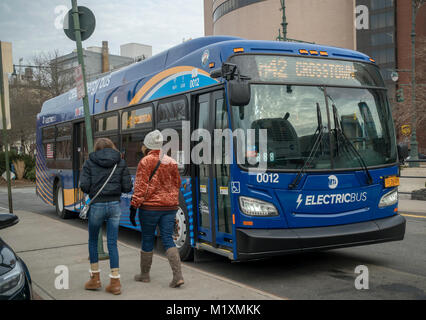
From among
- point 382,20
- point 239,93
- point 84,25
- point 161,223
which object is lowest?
point 161,223

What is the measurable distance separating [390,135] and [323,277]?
2162 mm

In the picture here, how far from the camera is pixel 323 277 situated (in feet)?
20.6

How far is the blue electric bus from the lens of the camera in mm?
5930

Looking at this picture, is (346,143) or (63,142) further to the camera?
(63,142)

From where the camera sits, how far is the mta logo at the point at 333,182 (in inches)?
243

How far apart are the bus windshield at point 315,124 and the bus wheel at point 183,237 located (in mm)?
1717

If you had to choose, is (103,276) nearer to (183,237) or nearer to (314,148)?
(183,237)

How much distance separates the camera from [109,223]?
5562 millimetres

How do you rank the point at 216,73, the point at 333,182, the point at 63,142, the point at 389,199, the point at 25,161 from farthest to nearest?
the point at 25,161
the point at 63,142
the point at 389,199
the point at 216,73
the point at 333,182

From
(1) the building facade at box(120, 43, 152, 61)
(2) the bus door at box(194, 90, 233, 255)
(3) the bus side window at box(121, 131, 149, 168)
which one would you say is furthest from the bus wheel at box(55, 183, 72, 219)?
(1) the building facade at box(120, 43, 152, 61)

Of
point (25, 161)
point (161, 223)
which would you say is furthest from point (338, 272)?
point (25, 161)

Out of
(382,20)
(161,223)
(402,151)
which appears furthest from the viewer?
(382,20)

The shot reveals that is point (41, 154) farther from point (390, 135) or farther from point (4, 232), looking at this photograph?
point (390, 135)

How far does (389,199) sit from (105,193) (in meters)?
3.77
